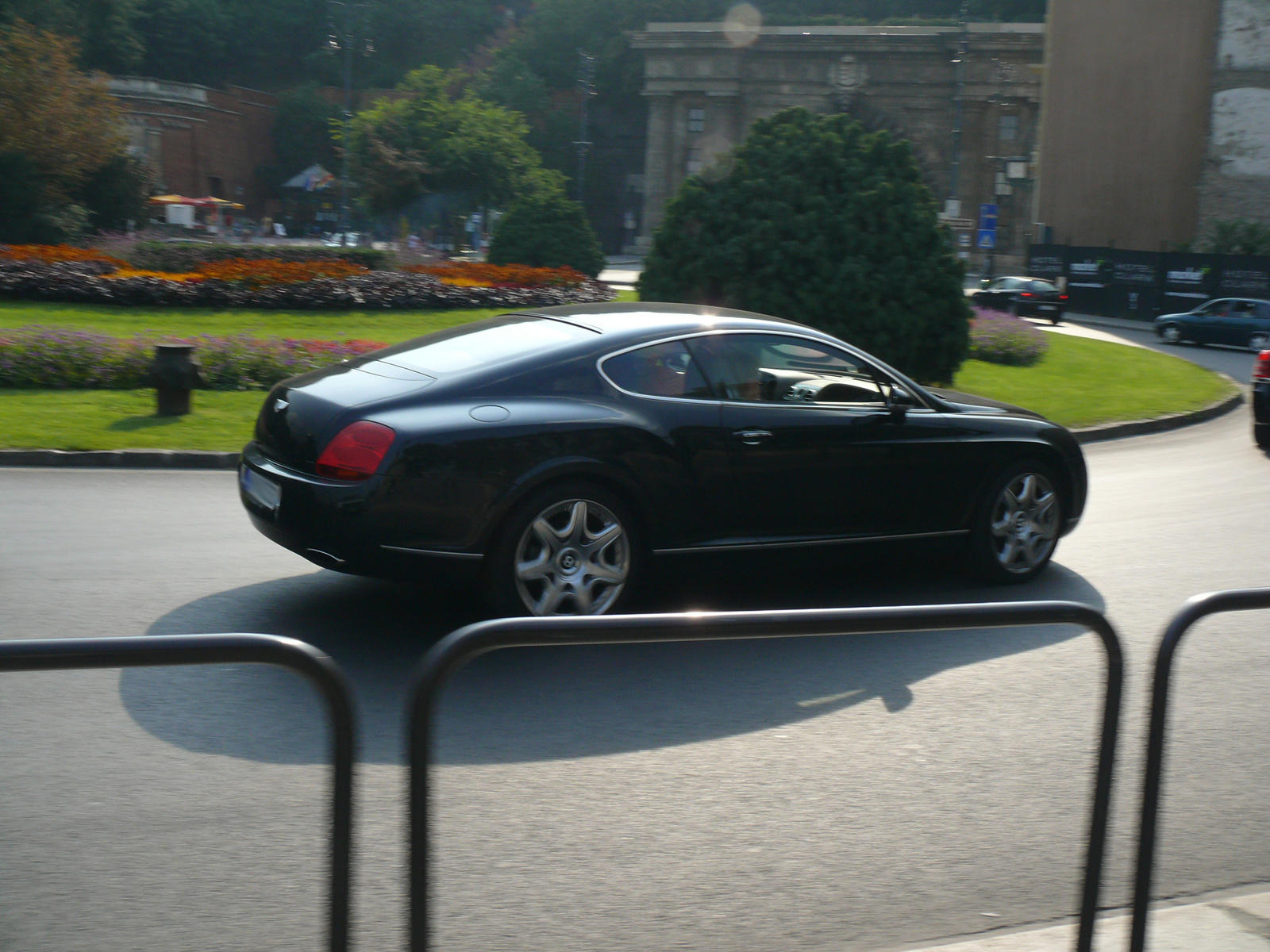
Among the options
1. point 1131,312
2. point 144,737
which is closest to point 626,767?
point 144,737

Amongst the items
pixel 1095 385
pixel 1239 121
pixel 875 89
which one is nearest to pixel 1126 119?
pixel 1239 121

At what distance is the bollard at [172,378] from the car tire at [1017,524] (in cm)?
884

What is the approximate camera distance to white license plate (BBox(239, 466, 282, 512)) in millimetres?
6383

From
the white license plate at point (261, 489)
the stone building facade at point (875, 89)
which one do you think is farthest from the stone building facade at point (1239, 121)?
the white license plate at point (261, 489)

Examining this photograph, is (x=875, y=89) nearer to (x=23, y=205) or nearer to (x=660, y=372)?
(x=23, y=205)

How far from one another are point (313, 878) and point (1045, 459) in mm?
6116

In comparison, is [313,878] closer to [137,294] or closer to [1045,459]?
[1045,459]

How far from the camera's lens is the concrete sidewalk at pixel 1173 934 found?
3.30 meters

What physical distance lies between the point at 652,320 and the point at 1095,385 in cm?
1507

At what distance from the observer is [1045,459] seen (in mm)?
7910

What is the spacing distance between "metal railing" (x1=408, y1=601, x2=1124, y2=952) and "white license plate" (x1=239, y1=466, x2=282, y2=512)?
3886 mm

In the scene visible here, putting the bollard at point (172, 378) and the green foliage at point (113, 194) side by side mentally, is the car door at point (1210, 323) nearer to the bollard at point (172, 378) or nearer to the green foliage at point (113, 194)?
the bollard at point (172, 378)

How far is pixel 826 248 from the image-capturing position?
55.0 feet

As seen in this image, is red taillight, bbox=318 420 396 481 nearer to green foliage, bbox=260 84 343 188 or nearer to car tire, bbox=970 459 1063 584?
car tire, bbox=970 459 1063 584
